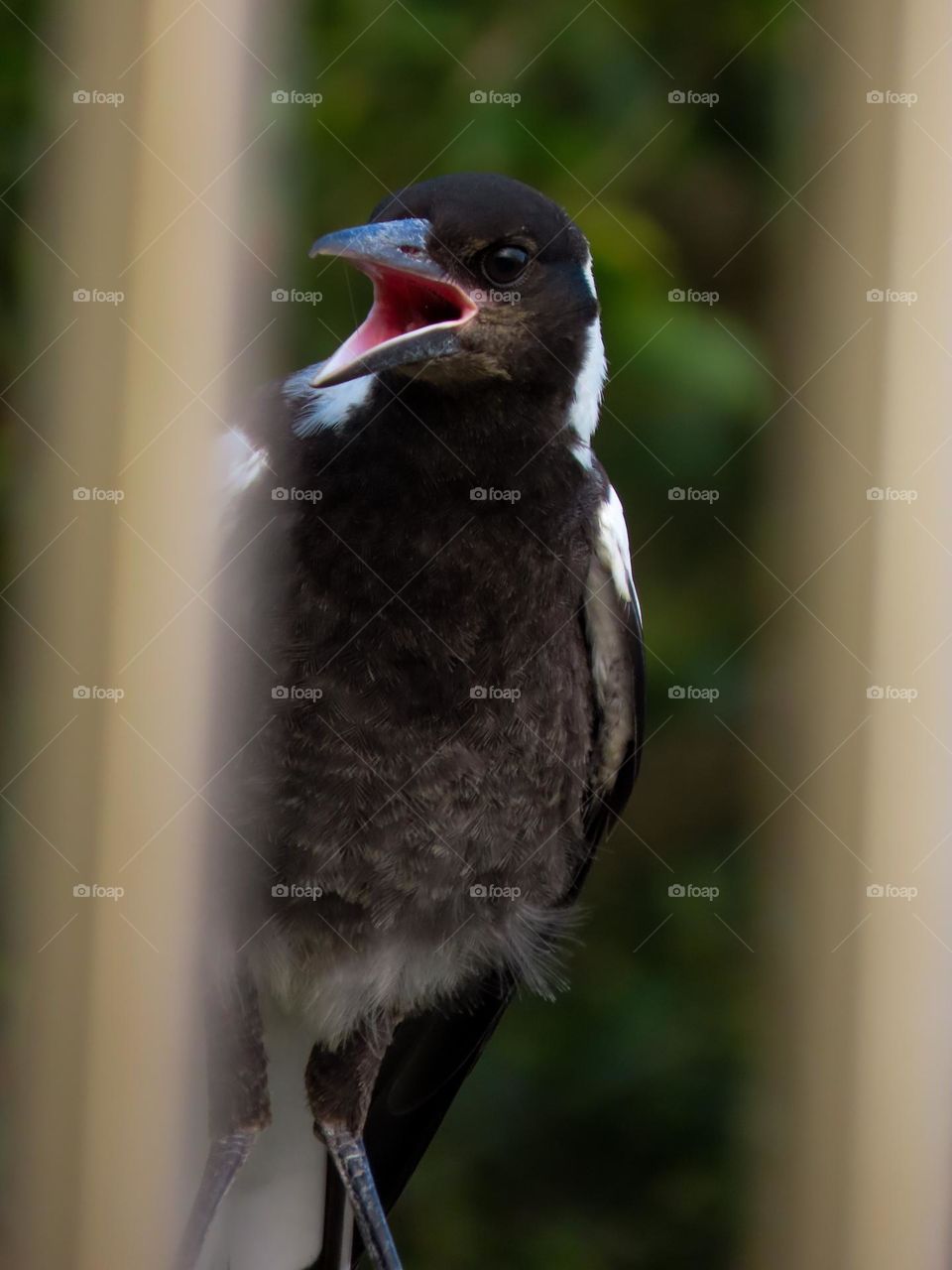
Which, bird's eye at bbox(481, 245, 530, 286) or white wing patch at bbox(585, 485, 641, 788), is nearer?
bird's eye at bbox(481, 245, 530, 286)

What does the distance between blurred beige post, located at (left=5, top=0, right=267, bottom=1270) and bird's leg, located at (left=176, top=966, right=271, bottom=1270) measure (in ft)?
1.25

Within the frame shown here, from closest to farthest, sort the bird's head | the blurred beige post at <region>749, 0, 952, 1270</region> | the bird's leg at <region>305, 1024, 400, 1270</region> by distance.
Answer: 1. the blurred beige post at <region>749, 0, 952, 1270</region>
2. the bird's head
3. the bird's leg at <region>305, 1024, 400, 1270</region>

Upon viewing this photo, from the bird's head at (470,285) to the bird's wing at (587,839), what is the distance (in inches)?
4.8

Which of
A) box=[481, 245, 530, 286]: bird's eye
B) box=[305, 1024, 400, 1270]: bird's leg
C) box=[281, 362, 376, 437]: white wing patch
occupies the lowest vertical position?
box=[305, 1024, 400, 1270]: bird's leg

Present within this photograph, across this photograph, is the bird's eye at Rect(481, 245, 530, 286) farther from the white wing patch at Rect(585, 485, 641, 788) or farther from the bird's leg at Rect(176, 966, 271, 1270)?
the bird's leg at Rect(176, 966, 271, 1270)

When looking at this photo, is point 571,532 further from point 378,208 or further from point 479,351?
point 378,208

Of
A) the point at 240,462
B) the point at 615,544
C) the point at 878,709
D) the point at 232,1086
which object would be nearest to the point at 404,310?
the point at 240,462

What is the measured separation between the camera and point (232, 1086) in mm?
1095

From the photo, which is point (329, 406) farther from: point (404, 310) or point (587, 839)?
point (587, 839)

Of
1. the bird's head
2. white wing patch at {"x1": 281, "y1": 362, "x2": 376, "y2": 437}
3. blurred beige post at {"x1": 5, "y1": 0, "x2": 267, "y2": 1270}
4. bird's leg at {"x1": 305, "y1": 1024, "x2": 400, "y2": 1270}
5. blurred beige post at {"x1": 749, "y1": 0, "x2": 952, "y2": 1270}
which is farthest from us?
bird's leg at {"x1": 305, "y1": 1024, "x2": 400, "y2": 1270}

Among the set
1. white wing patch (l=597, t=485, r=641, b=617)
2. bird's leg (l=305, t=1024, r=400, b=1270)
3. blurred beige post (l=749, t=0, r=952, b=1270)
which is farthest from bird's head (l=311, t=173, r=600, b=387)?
bird's leg (l=305, t=1024, r=400, b=1270)

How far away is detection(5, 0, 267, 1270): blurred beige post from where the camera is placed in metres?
0.60

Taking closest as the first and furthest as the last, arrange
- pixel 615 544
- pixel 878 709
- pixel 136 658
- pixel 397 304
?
pixel 136 658
pixel 878 709
pixel 397 304
pixel 615 544

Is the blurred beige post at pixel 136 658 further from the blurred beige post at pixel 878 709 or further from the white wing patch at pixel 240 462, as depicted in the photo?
the blurred beige post at pixel 878 709
